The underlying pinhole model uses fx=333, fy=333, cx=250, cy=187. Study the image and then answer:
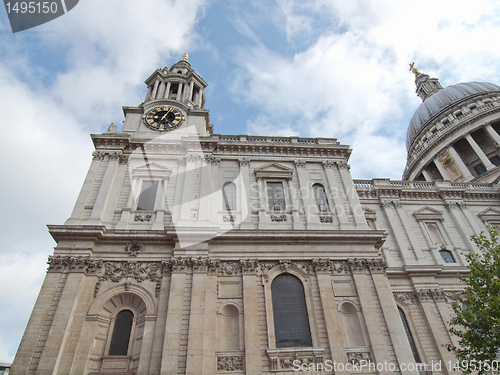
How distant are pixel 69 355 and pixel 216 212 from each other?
34.6ft

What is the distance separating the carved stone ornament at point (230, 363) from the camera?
1571 centimetres

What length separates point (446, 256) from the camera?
2608 cm

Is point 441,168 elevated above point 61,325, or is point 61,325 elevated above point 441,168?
point 441,168

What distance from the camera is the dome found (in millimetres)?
51781

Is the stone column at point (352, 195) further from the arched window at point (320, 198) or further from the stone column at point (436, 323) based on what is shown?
the stone column at point (436, 323)

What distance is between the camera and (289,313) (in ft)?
58.6

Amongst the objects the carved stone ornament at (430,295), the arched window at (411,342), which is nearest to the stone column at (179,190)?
the arched window at (411,342)

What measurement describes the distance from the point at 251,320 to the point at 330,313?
13.8 ft

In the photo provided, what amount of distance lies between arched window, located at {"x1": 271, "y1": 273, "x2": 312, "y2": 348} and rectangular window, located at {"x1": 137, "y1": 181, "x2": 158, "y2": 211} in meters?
9.33

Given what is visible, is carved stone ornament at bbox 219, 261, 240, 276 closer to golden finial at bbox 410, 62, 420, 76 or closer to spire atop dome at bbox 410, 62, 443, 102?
spire atop dome at bbox 410, 62, 443, 102

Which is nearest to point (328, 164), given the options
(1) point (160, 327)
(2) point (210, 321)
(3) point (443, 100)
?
(2) point (210, 321)

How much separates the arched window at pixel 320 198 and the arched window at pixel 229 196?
225 inches

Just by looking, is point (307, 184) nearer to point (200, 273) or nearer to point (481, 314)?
point (200, 273)

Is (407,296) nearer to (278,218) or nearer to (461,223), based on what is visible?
(461,223)
